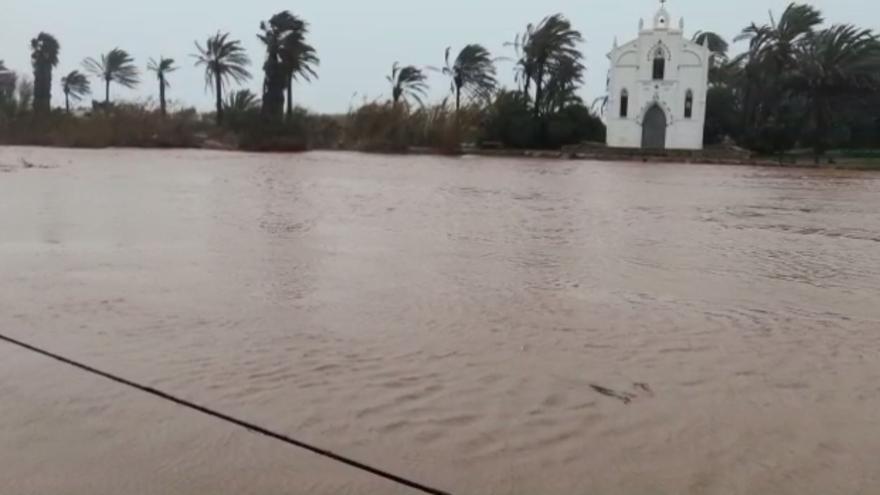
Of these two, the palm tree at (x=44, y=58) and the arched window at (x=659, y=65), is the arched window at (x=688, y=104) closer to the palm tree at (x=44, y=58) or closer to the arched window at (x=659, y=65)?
the arched window at (x=659, y=65)

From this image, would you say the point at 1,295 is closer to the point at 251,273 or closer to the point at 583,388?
the point at 251,273

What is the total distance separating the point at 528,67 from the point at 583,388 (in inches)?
1775

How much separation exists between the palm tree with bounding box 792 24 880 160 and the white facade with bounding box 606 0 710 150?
558cm

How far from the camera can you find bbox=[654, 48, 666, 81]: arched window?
153 ft

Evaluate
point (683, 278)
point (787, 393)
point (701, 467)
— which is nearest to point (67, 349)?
point (701, 467)

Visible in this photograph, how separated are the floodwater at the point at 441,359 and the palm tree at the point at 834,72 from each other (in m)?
35.7

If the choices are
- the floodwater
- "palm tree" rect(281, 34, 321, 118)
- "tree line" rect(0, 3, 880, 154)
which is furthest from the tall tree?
the floodwater

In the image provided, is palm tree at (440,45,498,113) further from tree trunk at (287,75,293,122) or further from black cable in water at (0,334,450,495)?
black cable in water at (0,334,450,495)

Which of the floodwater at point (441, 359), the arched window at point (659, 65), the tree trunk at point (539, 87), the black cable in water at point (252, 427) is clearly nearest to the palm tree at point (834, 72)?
the arched window at point (659, 65)

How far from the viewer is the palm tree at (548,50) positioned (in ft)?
149

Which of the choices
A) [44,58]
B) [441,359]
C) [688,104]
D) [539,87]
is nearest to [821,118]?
[688,104]

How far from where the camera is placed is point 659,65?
154 ft

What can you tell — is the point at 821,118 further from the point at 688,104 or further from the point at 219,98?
the point at 219,98

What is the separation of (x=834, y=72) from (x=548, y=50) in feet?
46.9
